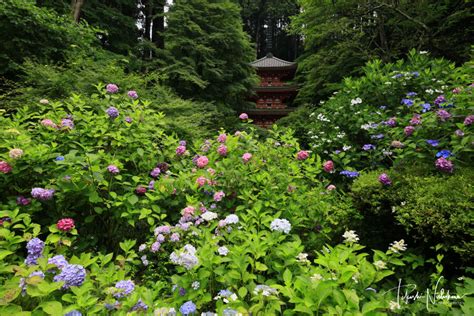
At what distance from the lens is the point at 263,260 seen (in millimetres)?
1376

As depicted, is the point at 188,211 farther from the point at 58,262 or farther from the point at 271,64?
the point at 271,64

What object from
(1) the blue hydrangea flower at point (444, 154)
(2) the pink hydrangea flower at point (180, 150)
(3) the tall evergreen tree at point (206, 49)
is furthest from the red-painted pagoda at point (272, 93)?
(1) the blue hydrangea flower at point (444, 154)

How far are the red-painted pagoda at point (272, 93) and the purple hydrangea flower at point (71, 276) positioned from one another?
45.3 ft

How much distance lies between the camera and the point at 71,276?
1090mm

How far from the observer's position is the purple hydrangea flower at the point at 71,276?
42.6 inches

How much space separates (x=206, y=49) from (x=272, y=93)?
836 cm

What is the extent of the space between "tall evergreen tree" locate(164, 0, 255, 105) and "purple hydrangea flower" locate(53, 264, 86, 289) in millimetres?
7483

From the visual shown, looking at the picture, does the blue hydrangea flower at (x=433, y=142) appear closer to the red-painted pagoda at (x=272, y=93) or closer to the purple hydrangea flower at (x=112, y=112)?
the purple hydrangea flower at (x=112, y=112)

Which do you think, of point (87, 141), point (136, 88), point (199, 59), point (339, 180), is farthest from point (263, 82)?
point (87, 141)

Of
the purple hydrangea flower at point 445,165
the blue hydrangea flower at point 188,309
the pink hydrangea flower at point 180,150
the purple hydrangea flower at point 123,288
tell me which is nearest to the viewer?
the blue hydrangea flower at point 188,309

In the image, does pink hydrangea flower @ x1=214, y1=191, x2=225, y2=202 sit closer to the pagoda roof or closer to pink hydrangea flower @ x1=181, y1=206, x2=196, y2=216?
pink hydrangea flower @ x1=181, y1=206, x2=196, y2=216

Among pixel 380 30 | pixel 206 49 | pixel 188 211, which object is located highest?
pixel 380 30

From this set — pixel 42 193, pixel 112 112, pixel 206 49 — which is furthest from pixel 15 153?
pixel 206 49

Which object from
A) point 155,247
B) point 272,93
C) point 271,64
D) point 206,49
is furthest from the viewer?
point 271,64
